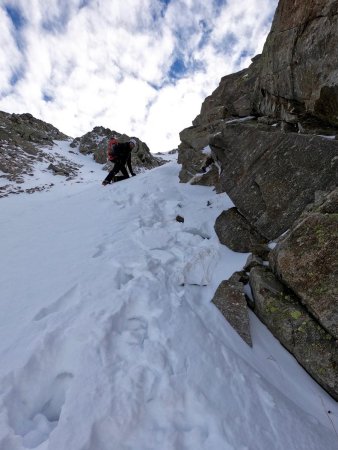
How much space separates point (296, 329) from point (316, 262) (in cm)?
119

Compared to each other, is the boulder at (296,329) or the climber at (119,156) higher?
the climber at (119,156)

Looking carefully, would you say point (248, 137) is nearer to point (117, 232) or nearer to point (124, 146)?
point (117, 232)

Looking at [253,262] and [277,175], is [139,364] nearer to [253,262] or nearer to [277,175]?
[253,262]

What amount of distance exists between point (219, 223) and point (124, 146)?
10.2 m

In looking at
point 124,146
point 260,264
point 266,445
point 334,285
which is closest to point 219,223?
point 260,264

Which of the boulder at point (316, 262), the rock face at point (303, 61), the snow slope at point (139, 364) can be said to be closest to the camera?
the snow slope at point (139, 364)

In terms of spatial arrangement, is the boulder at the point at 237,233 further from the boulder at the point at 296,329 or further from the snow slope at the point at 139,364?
the boulder at the point at 296,329

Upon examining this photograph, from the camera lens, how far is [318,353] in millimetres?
4164

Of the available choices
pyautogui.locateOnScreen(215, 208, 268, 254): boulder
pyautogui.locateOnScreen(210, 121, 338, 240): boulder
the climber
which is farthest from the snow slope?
the climber

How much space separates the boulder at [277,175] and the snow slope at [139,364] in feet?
4.68

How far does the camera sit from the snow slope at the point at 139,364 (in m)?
3.07

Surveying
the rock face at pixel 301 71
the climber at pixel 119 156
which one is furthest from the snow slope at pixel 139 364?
the climber at pixel 119 156

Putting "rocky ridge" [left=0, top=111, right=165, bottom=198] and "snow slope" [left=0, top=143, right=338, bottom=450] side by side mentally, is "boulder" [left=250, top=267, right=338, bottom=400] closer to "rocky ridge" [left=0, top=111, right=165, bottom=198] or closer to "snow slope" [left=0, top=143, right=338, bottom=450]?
"snow slope" [left=0, top=143, right=338, bottom=450]

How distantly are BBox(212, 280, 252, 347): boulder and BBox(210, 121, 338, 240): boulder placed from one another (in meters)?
1.95
